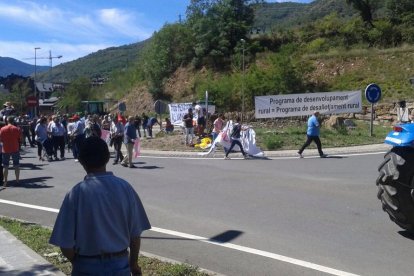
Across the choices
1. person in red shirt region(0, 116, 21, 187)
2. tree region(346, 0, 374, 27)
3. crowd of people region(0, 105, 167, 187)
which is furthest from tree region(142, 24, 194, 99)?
person in red shirt region(0, 116, 21, 187)

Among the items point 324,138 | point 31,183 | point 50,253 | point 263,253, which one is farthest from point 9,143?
point 324,138

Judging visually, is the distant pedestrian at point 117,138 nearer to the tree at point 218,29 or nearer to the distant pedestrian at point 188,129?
the distant pedestrian at point 188,129

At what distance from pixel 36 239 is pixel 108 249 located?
4601mm

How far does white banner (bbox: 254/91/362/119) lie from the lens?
27053 millimetres

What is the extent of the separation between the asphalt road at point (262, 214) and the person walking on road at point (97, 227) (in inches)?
121

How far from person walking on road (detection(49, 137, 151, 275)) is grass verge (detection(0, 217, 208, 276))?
253 centimetres

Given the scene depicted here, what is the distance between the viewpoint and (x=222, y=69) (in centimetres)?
6100

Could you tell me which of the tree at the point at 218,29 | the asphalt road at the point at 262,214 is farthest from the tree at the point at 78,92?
the asphalt road at the point at 262,214

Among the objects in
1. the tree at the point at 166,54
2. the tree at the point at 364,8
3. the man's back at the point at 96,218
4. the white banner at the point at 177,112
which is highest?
the tree at the point at 364,8

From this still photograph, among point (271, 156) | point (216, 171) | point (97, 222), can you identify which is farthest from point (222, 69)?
→ point (97, 222)

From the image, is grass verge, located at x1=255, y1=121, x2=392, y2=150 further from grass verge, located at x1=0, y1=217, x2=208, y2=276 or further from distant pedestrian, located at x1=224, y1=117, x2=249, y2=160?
grass verge, located at x1=0, y1=217, x2=208, y2=276

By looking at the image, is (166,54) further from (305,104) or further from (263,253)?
(263,253)

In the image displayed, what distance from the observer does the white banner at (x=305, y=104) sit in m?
27.1

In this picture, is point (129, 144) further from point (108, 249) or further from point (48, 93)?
point (48, 93)
